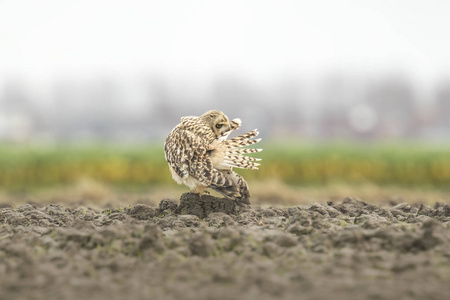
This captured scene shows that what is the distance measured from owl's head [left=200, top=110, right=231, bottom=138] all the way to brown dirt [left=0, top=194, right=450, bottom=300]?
126 cm

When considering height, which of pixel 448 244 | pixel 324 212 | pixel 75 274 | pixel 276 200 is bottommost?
pixel 75 274

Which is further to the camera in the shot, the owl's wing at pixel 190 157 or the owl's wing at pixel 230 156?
the owl's wing at pixel 230 156

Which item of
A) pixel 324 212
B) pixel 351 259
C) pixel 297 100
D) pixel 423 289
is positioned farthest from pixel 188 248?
pixel 297 100

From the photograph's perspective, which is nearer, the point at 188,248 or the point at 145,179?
the point at 188,248

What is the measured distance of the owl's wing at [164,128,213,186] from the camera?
6703 millimetres

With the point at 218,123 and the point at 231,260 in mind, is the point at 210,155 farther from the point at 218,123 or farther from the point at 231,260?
the point at 231,260

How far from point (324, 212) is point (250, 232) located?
1.87 meters

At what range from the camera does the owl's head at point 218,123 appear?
285 inches

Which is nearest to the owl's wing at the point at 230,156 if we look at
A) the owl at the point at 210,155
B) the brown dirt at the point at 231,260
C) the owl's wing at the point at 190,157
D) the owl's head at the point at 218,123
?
the owl at the point at 210,155

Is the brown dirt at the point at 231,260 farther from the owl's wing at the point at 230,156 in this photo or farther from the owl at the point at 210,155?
the owl's wing at the point at 230,156

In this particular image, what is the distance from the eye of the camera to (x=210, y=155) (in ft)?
22.6

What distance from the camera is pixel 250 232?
518 centimetres

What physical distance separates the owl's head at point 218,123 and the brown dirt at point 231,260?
1.26 m

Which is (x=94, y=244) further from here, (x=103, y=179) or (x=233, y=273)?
(x=103, y=179)
